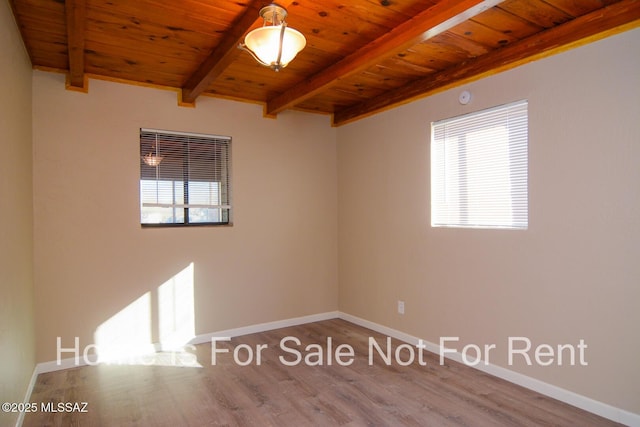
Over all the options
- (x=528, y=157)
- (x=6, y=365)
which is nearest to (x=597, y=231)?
(x=528, y=157)

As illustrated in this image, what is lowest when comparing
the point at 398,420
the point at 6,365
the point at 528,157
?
the point at 398,420

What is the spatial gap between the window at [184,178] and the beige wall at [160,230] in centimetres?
11

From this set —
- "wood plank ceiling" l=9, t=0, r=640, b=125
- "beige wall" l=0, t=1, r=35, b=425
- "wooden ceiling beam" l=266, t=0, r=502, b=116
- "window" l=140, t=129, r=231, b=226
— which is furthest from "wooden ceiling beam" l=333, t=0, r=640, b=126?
"beige wall" l=0, t=1, r=35, b=425

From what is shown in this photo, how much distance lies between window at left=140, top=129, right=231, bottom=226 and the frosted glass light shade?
2.08m

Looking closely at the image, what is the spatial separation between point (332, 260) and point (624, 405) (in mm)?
3112

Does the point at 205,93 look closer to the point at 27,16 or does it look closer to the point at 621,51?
the point at 27,16

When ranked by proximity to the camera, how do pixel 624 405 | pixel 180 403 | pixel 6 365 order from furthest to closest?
pixel 180 403
pixel 624 405
pixel 6 365

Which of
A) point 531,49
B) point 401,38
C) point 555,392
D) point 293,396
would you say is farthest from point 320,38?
point 555,392

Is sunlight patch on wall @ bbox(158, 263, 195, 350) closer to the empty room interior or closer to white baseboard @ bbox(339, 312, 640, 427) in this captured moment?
the empty room interior

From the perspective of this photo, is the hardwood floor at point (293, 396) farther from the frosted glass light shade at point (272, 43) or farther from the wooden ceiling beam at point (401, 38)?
the wooden ceiling beam at point (401, 38)

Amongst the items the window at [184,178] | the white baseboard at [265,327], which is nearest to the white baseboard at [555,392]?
the white baseboard at [265,327]

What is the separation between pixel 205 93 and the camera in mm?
4031

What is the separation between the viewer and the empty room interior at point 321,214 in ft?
8.06

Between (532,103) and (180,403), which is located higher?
(532,103)
